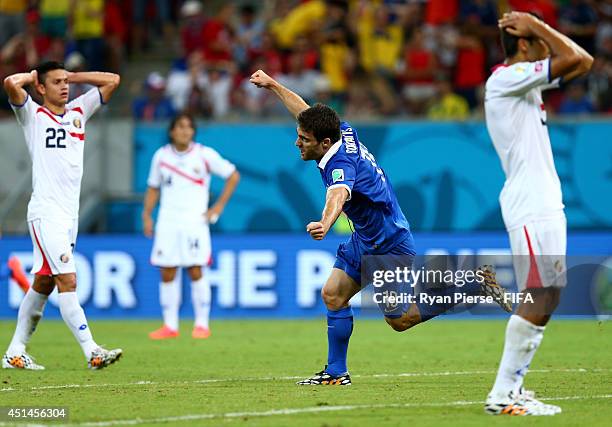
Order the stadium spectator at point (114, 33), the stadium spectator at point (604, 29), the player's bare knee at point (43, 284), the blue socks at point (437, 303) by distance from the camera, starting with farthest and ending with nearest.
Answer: the stadium spectator at point (114, 33) < the stadium spectator at point (604, 29) < the player's bare knee at point (43, 284) < the blue socks at point (437, 303)

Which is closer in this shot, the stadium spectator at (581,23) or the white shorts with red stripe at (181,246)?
the white shorts with red stripe at (181,246)

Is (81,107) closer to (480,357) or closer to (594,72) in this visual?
(480,357)

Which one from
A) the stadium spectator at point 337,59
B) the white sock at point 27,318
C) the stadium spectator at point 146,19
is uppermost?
the stadium spectator at point 146,19

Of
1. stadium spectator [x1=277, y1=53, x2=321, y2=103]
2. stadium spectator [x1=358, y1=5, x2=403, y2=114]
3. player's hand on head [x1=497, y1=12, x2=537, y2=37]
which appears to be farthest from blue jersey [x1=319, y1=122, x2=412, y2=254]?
stadium spectator [x1=358, y1=5, x2=403, y2=114]

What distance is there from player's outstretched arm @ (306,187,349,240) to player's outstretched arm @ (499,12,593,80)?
187 centimetres

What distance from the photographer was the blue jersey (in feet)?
30.8

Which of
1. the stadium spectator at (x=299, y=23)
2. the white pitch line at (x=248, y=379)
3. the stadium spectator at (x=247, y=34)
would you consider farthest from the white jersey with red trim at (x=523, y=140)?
the stadium spectator at (x=247, y=34)

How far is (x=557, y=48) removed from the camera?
26.0 feet

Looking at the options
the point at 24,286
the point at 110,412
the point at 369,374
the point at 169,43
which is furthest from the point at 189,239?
the point at 169,43

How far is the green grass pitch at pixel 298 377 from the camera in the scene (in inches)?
320

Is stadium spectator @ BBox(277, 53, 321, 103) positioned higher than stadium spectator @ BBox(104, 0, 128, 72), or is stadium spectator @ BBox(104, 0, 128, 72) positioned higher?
stadium spectator @ BBox(104, 0, 128, 72)

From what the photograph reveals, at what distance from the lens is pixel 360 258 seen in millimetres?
9961

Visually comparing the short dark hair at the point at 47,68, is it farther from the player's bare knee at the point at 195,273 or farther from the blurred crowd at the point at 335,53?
the blurred crowd at the point at 335,53

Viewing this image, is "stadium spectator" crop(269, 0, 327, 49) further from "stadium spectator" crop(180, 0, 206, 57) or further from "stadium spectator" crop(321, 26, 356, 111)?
"stadium spectator" crop(180, 0, 206, 57)
